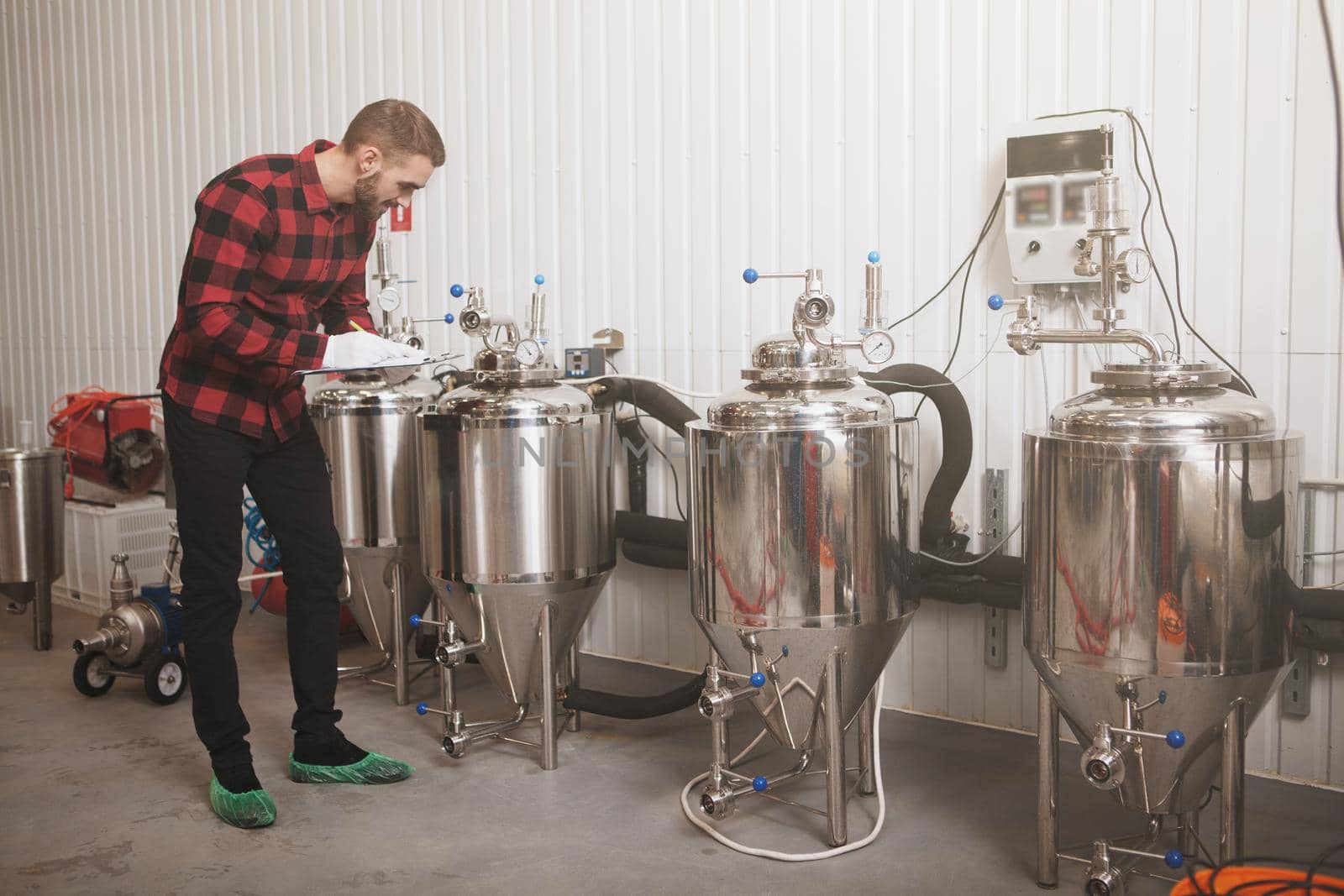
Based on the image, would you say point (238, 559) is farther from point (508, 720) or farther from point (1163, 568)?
point (1163, 568)

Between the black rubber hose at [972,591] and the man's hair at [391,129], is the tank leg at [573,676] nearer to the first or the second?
the black rubber hose at [972,591]

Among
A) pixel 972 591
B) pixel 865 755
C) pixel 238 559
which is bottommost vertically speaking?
pixel 865 755

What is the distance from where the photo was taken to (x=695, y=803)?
275 cm

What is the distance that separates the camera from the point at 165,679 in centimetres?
366

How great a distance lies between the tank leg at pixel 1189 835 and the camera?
232 centimetres

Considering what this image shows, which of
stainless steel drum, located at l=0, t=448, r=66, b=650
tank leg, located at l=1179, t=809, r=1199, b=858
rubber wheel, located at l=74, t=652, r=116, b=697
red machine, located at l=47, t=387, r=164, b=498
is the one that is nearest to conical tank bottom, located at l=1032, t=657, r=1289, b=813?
tank leg, located at l=1179, t=809, r=1199, b=858

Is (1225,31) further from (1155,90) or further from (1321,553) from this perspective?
(1321,553)

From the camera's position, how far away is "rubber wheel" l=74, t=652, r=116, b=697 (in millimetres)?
3760

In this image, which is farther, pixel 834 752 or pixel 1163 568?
pixel 834 752

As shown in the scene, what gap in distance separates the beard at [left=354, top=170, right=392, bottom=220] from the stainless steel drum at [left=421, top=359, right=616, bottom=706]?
45 centimetres

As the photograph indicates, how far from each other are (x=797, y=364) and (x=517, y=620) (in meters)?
1.04

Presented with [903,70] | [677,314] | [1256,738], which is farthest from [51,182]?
[1256,738]

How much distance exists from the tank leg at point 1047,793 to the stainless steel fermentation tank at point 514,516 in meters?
1.23

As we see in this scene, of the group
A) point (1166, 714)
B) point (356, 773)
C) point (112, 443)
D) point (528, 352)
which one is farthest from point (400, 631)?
point (1166, 714)
